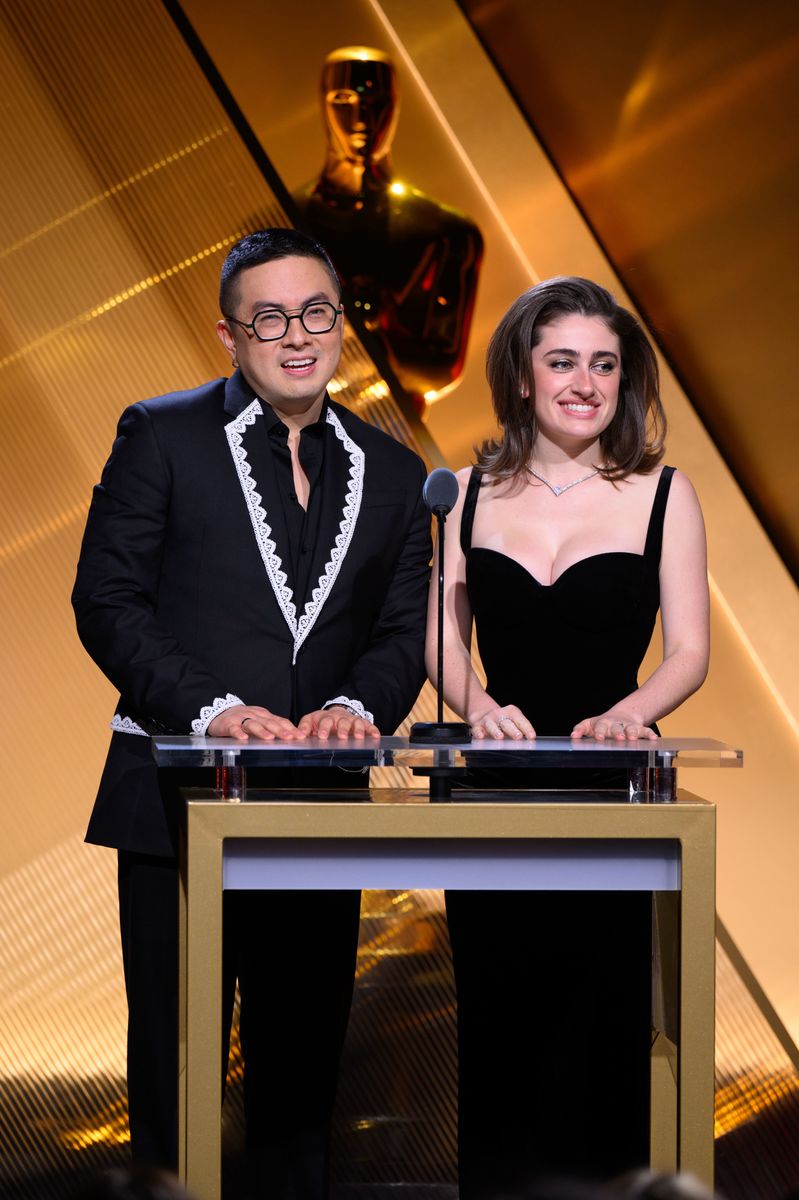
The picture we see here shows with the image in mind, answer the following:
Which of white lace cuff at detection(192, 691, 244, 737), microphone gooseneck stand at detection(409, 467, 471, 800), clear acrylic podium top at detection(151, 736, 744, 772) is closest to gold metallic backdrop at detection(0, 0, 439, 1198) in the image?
white lace cuff at detection(192, 691, 244, 737)

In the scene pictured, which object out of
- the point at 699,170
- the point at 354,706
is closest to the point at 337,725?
the point at 354,706

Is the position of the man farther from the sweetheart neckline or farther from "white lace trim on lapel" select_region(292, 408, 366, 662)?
the sweetheart neckline

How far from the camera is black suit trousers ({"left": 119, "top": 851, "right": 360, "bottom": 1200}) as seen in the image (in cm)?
209

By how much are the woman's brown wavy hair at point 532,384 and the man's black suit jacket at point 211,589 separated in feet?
0.77

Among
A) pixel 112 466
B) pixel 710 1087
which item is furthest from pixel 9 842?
pixel 710 1087

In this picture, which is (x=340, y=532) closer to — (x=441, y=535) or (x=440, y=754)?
(x=441, y=535)

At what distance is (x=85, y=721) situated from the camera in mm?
3193

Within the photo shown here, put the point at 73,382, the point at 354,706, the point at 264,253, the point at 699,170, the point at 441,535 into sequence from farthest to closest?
1. the point at 699,170
2. the point at 73,382
3. the point at 264,253
4. the point at 354,706
5. the point at 441,535

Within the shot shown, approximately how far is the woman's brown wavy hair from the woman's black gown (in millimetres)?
93

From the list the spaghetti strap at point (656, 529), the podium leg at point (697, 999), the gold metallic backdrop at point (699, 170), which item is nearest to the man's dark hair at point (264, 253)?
the spaghetti strap at point (656, 529)

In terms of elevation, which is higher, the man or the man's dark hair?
the man's dark hair

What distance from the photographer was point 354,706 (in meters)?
2.07

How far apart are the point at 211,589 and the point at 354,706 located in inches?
9.5

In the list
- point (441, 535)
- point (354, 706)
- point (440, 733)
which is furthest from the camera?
point (354, 706)
